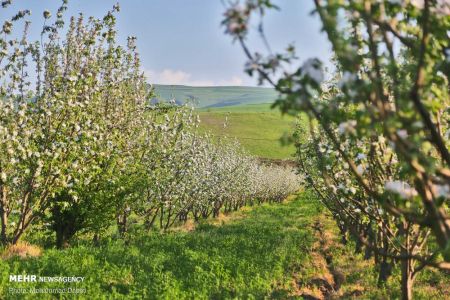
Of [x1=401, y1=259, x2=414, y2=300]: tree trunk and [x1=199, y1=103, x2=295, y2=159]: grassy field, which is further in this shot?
[x1=199, y1=103, x2=295, y2=159]: grassy field

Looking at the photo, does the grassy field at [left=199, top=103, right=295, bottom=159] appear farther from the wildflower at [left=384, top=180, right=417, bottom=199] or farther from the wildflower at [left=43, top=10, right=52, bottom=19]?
the wildflower at [left=384, top=180, right=417, bottom=199]

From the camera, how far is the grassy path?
472 inches

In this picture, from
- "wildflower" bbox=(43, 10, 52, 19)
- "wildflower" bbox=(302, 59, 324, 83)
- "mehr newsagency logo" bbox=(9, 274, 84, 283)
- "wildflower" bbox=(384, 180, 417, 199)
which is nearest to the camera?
"wildflower" bbox=(302, 59, 324, 83)

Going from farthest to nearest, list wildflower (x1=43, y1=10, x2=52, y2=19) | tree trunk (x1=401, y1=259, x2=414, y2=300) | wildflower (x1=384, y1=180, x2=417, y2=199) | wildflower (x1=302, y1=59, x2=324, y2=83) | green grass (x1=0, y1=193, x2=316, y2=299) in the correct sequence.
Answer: wildflower (x1=43, y1=10, x2=52, y2=19)
green grass (x1=0, y1=193, x2=316, y2=299)
tree trunk (x1=401, y1=259, x2=414, y2=300)
wildflower (x1=384, y1=180, x2=417, y2=199)
wildflower (x1=302, y1=59, x2=324, y2=83)

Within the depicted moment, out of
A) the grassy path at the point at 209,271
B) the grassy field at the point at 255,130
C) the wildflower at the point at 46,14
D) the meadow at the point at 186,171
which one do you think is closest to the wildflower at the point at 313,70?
the meadow at the point at 186,171

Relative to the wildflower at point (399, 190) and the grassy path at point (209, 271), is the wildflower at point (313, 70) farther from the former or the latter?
the grassy path at point (209, 271)

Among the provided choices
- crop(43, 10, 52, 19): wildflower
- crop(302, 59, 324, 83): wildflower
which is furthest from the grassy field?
crop(302, 59, 324, 83): wildflower

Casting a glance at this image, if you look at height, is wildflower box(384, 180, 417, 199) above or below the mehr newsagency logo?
above

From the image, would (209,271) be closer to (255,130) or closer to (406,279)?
(406,279)

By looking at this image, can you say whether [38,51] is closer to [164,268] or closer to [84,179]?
[84,179]

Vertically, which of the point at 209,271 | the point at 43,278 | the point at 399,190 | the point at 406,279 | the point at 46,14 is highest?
the point at 46,14

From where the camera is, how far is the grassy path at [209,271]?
1200 cm

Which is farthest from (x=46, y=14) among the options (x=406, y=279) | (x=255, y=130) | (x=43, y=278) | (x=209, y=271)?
(x=255, y=130)

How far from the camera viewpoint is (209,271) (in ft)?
47.5
